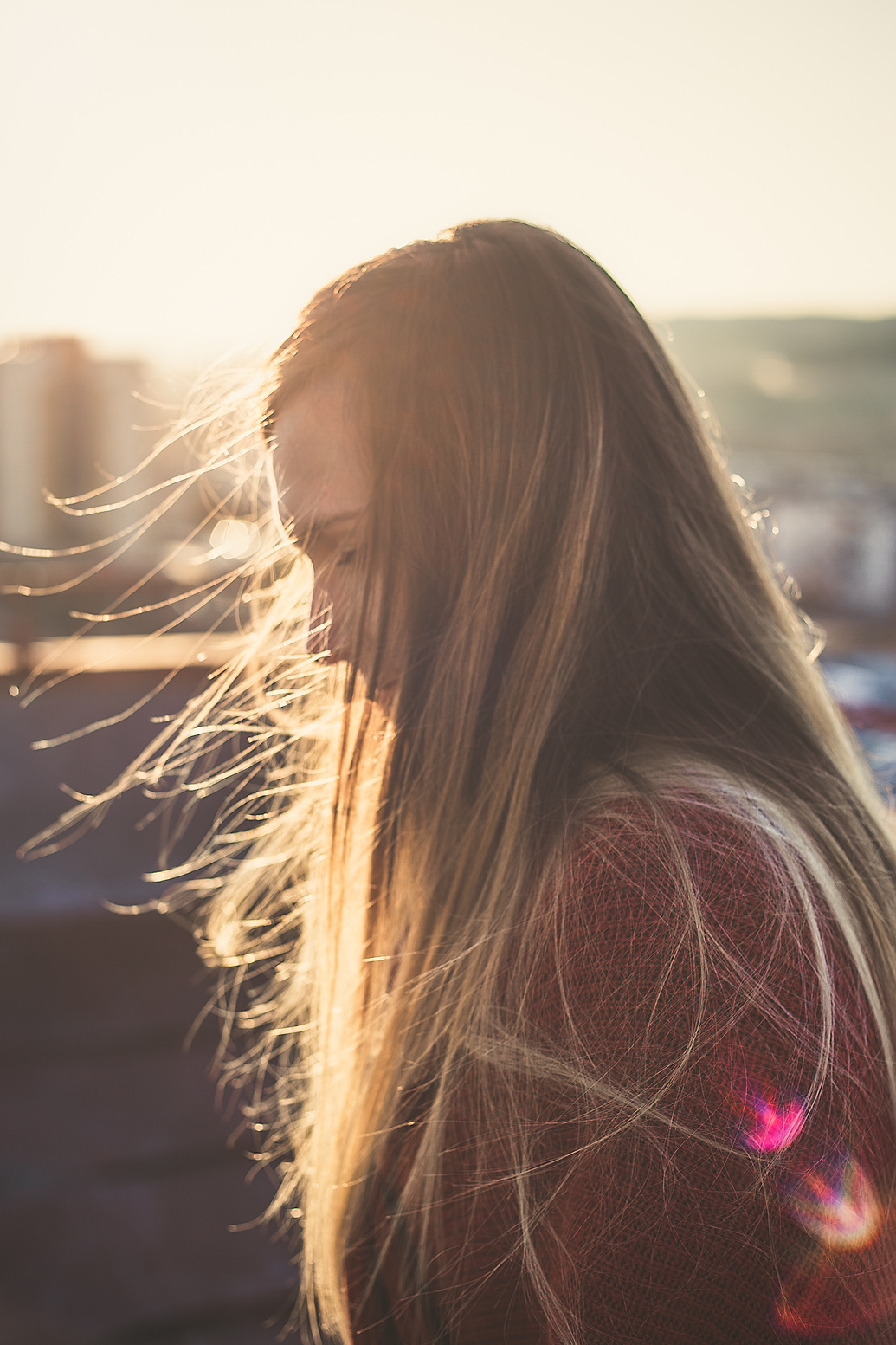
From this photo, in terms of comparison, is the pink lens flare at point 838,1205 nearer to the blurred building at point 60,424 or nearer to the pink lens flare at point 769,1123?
the pink lens flare at point 769,1123

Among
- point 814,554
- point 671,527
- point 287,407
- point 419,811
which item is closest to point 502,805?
point 419,811

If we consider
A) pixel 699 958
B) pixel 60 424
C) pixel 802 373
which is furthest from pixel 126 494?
pixel 802 373

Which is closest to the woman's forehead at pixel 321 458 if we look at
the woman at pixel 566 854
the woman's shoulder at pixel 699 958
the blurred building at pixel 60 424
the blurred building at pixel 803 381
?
the woman at pixel 566 854

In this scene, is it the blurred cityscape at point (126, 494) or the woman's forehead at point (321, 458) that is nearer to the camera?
the woman's forehead at point (321, 458)

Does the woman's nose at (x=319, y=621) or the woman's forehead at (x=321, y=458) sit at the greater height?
the woman's forehead at (x=321, y=458)

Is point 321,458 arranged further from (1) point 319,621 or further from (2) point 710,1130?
(2) point 710,1130

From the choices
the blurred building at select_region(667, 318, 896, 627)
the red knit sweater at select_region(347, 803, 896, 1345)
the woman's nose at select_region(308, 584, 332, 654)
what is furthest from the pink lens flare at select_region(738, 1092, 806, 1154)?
the blurred building at select_region(667, 318, 896, 627)

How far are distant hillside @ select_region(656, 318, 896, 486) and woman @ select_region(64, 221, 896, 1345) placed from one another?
35.3 m

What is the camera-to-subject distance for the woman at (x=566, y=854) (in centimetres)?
68

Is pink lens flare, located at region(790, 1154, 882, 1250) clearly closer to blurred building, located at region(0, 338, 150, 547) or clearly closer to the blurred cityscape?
the blurred cityscape

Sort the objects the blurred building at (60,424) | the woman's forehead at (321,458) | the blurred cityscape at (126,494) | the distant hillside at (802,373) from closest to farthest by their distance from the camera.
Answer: the woman's forehead at (321,458), the blurred cityscape at (126,494), the blurred building at (60,424), the distant hillside at (802,373)

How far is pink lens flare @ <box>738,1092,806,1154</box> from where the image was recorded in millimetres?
660

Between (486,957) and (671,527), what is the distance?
17.7 inches

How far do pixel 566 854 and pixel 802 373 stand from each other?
134 feet
